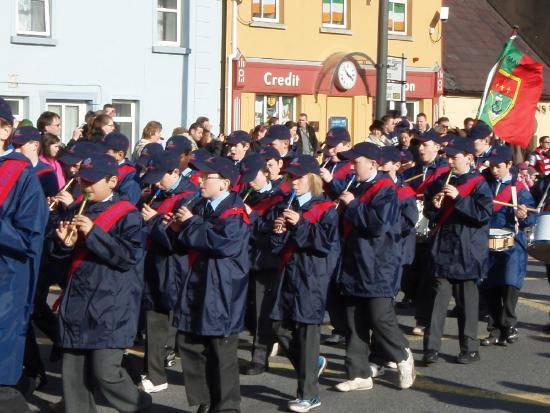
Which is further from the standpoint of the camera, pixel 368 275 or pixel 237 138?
pixel 237 138

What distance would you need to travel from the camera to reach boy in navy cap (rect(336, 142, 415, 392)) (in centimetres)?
920

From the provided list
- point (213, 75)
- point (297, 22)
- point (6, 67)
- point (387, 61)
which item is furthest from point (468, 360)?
point (297, 22)

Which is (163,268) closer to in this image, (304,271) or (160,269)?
(160,269)

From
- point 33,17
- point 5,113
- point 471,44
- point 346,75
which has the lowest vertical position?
point 5,113

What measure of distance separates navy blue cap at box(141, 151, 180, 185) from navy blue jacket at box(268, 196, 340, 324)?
0.88 m

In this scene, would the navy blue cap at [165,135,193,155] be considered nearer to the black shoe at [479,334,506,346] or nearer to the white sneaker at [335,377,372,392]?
the white sneaker at [335,377,372,392]

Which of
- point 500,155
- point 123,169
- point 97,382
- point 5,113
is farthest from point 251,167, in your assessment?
point 500,155

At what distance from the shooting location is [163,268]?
9203 millimetres

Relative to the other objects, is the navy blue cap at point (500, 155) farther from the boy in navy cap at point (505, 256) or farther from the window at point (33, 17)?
the window at point (33, 17)

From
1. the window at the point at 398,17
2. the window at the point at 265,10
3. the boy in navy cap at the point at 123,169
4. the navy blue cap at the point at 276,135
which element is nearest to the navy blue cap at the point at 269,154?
the boy in navy cap at the point at 123,169

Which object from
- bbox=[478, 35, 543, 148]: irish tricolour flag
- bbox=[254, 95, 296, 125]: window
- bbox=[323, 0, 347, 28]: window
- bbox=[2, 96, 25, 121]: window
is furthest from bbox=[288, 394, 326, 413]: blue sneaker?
bbox=[323, 0, 347, 28]: window

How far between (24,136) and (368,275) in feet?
9.79

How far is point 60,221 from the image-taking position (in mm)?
7609

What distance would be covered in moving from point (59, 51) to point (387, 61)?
21.5 ft
